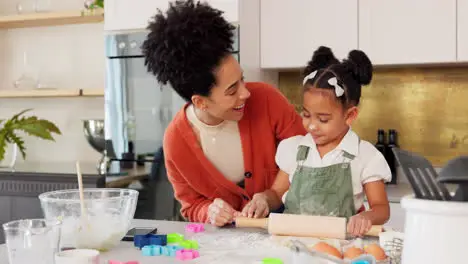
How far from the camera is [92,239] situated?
1.17 m

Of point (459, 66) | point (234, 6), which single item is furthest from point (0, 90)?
point (459, 66)

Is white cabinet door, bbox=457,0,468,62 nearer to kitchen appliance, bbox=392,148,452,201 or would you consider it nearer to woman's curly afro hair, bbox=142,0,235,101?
woman's curly afro hair, bbox=142,0,235,101

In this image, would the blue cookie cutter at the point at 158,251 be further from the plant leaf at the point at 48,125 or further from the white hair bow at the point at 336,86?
the plant leaf at the point at 48,125

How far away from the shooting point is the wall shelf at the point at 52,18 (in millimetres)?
3258

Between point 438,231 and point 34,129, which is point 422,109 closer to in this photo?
point 34,129

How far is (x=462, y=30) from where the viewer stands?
8.43 feet

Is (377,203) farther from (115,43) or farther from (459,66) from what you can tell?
(115,43)

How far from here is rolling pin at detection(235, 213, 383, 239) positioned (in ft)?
3.99

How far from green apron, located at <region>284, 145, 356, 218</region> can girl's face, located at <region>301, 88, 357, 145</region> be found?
0.08 meters

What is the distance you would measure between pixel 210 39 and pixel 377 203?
2.18ft

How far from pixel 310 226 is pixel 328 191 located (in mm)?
318

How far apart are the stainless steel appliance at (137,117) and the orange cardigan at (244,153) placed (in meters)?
1.03

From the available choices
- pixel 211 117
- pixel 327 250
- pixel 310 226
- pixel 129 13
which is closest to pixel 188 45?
pixel 211 117

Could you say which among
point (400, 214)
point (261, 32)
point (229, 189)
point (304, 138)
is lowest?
point (400, 214)
